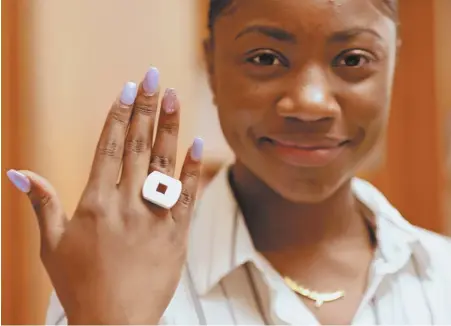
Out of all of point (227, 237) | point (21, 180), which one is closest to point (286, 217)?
point (227, 237)

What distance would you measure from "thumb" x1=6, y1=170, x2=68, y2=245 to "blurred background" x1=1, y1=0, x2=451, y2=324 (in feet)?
0.45

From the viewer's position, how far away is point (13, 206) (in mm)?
654

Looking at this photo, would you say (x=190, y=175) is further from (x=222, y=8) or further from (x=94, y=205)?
(x=222, y=8)

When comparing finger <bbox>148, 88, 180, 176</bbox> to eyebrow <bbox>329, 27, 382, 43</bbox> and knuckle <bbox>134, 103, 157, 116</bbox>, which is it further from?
eyebrow <bbox>329, 27, 382, 43</bbox>

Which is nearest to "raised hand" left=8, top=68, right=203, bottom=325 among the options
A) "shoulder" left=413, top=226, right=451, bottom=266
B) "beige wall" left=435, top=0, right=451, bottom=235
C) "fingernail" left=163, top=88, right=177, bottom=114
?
"fingernail" left=163, top=88, right=177, bottom=114

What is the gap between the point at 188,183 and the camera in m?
0.51

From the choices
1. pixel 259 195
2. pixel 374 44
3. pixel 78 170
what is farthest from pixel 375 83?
pixel 78 170

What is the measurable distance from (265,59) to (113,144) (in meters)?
0.17

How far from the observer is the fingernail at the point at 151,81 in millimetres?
495

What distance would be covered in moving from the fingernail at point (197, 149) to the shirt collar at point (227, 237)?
0.45 feet

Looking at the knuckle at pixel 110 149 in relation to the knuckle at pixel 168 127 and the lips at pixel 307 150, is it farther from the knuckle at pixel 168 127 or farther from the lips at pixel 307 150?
the lips at pixel 307 150

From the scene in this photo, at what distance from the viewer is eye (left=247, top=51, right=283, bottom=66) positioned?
568mm

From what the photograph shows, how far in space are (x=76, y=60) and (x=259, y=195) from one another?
0.89 feet

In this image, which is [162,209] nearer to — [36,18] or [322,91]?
[322,91]
